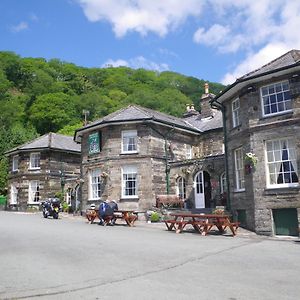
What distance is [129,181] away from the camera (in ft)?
82.5

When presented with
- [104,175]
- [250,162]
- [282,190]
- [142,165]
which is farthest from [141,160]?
[282,190]

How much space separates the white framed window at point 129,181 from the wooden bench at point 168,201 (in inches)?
70.1

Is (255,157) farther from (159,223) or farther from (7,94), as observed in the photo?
(7,94)

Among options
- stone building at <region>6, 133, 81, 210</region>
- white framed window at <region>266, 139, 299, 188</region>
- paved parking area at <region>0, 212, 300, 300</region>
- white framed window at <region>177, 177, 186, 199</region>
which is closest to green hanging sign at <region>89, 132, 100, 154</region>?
white framed window at <region>177, 177, 186, 199</region>

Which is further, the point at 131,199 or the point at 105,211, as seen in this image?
the point at 131,199

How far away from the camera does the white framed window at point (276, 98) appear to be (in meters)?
16.5

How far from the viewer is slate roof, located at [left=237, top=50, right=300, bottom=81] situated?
16.5m

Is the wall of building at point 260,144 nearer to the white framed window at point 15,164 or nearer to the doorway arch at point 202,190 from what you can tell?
the doorway arch at point 202,190

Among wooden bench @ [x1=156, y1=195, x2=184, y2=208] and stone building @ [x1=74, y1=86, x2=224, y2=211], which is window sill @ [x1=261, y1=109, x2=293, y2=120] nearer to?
stone building @ [x1=74, y1=86, x2=224, y2=211]

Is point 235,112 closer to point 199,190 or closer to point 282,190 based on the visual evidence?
point 282,190

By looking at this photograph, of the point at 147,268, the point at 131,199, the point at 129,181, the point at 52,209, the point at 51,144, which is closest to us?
the point at 147,268

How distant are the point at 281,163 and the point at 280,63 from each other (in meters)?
4.66

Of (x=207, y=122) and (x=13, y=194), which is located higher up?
(x=207, y=122)

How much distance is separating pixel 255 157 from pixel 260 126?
55.7 inches
